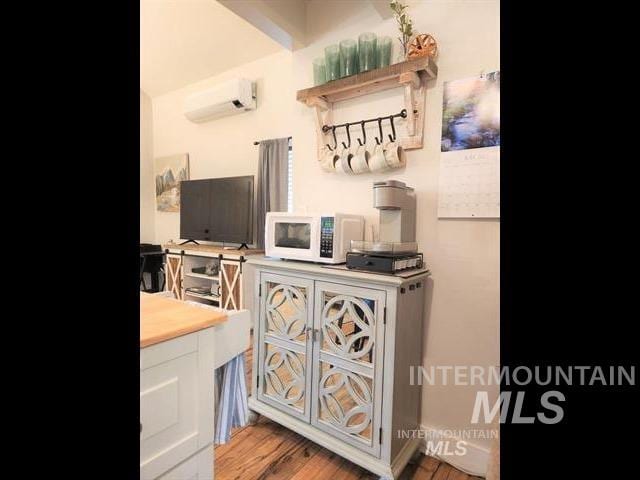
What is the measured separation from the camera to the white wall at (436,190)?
1601 millimetres

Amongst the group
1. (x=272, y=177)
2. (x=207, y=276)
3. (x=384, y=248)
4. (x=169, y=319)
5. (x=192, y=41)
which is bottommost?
(x=207, y=276)

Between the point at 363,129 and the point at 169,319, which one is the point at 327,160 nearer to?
the point at 363,129

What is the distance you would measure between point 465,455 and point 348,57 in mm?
2211

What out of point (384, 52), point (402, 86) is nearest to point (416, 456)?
point (402, 86)

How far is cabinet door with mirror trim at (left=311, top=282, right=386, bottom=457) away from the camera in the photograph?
1.51 metres

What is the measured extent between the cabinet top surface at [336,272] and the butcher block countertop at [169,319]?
69 cm

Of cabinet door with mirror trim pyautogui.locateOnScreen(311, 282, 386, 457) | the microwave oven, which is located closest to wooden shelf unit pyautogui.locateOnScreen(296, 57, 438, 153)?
the microwave oven

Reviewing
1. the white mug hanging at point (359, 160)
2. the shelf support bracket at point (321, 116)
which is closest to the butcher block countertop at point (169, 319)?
the white mug hanging at point (359, 160)

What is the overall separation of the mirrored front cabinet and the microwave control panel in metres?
0.09

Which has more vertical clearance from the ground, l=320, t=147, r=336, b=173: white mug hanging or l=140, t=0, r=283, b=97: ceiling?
l=140, t=0, r=283, b=97: ceiling

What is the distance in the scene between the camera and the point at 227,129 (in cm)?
385

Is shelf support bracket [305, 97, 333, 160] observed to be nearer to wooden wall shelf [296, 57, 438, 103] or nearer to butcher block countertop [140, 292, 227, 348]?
wooden wall shelf [296, 57, 438, 103]
